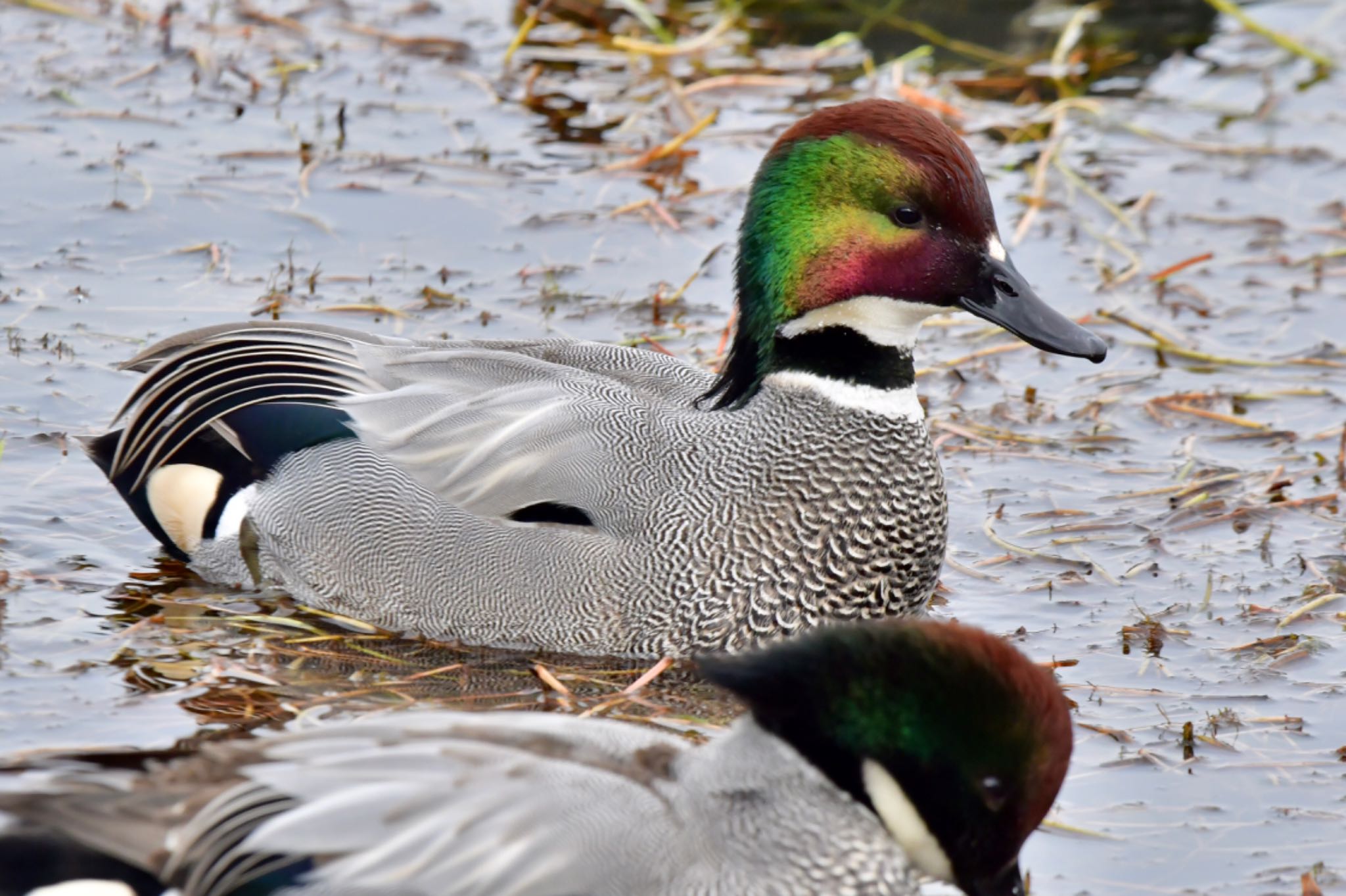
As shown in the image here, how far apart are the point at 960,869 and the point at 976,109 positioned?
647 cm

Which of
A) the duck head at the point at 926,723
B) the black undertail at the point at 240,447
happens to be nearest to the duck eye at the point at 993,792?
the duck head at the point at 926,723

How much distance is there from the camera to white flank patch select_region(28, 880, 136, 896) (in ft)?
10.8

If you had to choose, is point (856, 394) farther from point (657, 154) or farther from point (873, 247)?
point (657, 154)

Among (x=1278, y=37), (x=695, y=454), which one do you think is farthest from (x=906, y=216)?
(x=1278, y=37)

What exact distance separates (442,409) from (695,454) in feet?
2.37

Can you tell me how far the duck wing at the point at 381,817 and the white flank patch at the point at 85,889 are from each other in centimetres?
5

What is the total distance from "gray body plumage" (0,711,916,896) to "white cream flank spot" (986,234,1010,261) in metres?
2.17

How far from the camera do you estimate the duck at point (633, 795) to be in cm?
328

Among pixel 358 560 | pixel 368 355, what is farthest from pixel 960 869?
pixel 368 355

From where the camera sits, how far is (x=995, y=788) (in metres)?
3.46

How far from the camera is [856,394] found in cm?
552

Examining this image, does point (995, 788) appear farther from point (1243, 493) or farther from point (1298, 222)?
point (1298, 222)

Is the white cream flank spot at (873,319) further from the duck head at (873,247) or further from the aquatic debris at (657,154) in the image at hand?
the aquatic debris at (657,154)

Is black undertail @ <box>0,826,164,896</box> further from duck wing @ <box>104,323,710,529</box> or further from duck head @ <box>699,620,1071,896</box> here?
duck wing @ <box>104,323,710,529</box>
